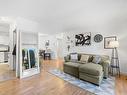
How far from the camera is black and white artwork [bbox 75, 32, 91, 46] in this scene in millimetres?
5320

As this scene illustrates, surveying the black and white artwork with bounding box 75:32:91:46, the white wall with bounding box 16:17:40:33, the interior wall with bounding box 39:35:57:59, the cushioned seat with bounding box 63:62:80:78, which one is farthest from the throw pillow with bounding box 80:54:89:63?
Answer: the interior wall with bounding box 39:35:57:59

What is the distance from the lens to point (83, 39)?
18.2 ft

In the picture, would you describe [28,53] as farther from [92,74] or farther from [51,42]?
[51,42]

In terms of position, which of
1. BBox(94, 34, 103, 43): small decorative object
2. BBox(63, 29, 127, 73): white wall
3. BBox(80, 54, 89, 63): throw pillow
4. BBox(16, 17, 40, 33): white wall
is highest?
BBox(16, 17, 40, 33): white wall

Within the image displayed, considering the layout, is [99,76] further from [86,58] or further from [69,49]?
[69,49]

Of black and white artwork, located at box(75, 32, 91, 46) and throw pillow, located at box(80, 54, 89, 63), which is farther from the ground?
black and white artwork, located at box(75, 32, 91, 46)

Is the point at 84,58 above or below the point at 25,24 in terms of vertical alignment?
below

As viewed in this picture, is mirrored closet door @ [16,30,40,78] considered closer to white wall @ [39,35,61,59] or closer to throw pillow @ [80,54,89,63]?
throw pillow @ [80,54,89,63]

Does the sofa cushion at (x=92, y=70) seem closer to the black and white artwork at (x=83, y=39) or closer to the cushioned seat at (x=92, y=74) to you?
the cushioned seat at (x=92, y=74)

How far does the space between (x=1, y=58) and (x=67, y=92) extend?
6144 mm

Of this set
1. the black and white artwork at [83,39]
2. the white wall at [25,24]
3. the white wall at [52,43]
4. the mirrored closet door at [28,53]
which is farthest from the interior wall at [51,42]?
the mirrored closet door at [28,53]

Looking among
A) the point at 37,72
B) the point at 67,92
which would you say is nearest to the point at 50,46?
the point at 37,72

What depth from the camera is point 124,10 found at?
3910mm

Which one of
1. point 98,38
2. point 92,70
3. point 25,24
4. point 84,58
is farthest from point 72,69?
point 25,24
